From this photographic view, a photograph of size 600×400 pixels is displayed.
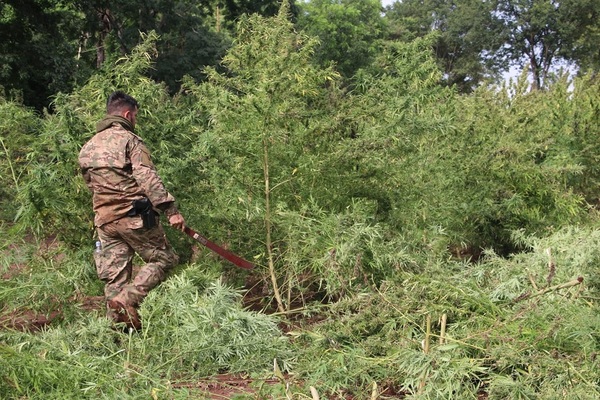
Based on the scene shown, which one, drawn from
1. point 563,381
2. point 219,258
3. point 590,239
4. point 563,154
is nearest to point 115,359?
point 219,258

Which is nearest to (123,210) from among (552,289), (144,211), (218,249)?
(144,211)

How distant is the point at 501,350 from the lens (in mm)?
3434

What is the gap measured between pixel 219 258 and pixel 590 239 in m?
2.84

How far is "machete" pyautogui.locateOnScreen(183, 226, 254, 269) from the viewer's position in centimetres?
457

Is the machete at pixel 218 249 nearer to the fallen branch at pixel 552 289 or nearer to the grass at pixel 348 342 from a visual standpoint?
the grass at pixel 348 342

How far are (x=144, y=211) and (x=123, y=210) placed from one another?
16cm

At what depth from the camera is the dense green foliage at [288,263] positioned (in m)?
3.52

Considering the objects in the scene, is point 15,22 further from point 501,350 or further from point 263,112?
point 501,350

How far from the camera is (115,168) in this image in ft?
15.1

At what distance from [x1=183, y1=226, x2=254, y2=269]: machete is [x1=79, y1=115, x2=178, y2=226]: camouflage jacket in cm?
19

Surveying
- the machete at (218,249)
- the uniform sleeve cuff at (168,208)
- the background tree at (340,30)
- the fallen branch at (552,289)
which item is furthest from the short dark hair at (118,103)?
the background tree at (340,30)

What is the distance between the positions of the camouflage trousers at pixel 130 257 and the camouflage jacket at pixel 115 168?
0.11 meters

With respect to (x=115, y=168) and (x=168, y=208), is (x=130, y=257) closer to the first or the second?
(x=168, y=208)

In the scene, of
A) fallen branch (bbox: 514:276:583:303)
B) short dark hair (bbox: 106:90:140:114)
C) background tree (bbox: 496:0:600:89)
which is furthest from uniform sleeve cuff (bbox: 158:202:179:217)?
background tree (bbox: 496:0:600:89)
